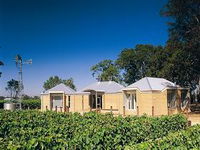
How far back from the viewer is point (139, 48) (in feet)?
218

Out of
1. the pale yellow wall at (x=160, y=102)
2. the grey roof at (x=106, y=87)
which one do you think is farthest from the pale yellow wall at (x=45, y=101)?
the pale yellow wall at (x=160, y=102)

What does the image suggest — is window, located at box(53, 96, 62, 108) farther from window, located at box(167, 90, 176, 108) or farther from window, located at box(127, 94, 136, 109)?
window, located at box(167, 90, 176, 108)

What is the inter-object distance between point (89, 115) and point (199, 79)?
32.3 meters

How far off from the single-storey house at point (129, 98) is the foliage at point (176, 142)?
1640cm

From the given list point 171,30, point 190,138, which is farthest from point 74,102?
point 190,138

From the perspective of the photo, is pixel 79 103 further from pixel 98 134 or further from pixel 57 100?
pixel 98 134

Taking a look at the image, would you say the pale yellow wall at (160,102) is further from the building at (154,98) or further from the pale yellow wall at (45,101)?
the pale yellow wall at (45,101)

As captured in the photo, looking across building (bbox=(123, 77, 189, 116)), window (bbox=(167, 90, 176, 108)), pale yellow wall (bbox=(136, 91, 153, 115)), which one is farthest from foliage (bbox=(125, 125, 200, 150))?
window (bbox=(167, 90, 176, 108))

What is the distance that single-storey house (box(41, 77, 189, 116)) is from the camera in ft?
106

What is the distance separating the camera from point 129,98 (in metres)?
35.0

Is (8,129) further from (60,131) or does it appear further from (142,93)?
(142,93)

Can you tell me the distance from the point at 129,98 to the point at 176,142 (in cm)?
2681

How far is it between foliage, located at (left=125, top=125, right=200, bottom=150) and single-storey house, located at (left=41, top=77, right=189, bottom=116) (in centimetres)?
1640

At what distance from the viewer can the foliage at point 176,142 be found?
24.9ft
